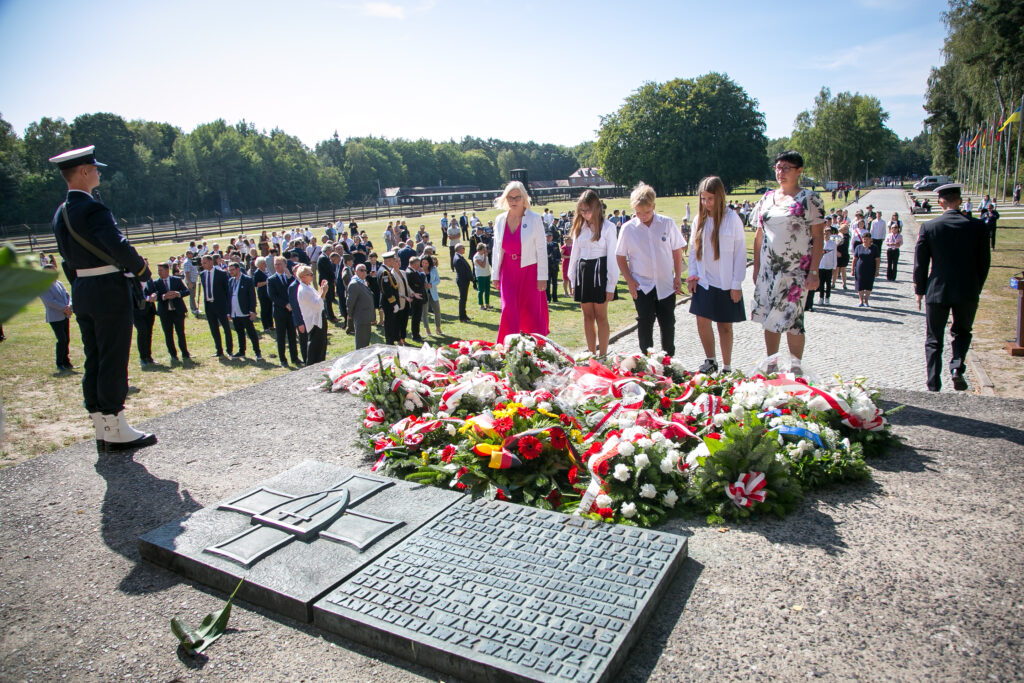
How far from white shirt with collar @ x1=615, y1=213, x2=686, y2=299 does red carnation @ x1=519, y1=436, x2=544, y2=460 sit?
3102 millimetres

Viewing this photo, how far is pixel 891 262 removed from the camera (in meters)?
18.4

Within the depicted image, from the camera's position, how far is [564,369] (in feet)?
19.8

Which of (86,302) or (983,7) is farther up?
(983,7)

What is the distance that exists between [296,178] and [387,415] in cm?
10183

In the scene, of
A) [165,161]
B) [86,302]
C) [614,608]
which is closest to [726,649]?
[614,608]

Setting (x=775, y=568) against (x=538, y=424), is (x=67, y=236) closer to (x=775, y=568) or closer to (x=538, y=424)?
(x=538, y=424)

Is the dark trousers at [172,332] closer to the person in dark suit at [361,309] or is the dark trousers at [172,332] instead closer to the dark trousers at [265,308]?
the dark trousers at [265,308]

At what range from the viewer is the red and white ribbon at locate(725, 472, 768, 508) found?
3.78 meters

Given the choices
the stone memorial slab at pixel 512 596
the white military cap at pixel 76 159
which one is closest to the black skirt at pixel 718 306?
the stone memorial slab at pixel 512 596

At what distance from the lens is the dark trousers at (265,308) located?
13750mm

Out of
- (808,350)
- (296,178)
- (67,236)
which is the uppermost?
(296,178)

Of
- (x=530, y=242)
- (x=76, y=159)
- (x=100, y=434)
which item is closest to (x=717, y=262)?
(x=530, y=242)

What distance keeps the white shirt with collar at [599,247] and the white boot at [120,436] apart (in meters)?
4.51

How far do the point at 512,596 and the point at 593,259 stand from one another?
488cm
